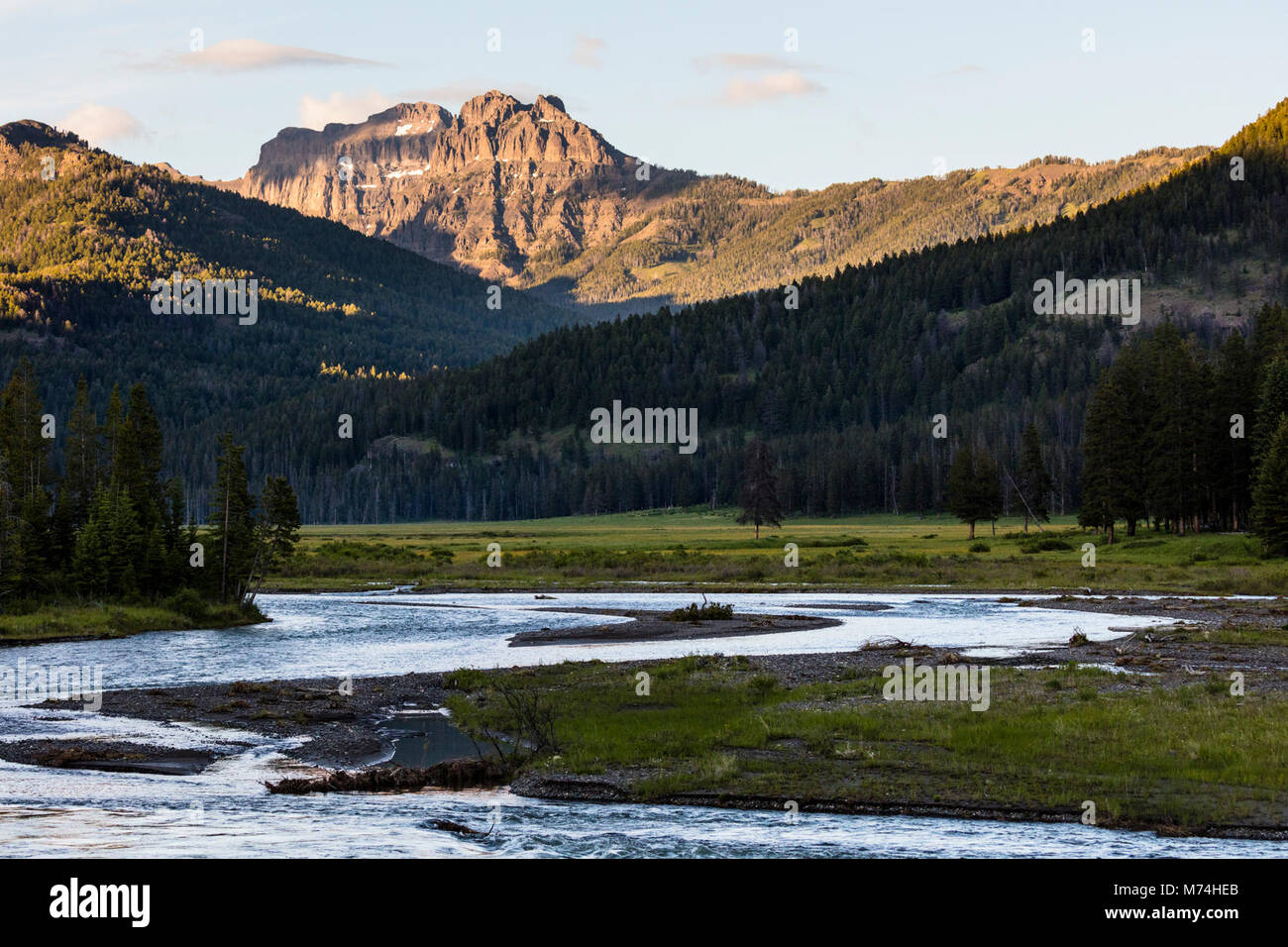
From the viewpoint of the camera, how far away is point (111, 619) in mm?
58188

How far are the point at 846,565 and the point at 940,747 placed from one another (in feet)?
225

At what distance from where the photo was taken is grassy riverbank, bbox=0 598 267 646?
2180 inches

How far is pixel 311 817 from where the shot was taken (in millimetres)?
22203

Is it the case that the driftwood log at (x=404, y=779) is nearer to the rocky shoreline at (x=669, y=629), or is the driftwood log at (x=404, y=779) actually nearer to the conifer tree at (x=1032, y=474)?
the rocky shoreline at (x=669, y=629)

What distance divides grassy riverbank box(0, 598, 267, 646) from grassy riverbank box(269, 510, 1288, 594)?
25.6 m

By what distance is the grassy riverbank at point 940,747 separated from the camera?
2280 cm

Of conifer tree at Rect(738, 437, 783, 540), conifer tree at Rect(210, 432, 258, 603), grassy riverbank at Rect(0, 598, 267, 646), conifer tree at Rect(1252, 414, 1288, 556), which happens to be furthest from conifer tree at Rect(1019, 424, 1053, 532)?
grassy riverbank at Rect(0, 598, 267, 646)

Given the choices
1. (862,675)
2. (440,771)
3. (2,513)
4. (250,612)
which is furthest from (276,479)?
(440,771)

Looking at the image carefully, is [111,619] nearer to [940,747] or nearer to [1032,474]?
[940,747]

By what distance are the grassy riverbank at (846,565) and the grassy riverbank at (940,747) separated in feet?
146

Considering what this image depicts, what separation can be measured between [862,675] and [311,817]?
2143cm

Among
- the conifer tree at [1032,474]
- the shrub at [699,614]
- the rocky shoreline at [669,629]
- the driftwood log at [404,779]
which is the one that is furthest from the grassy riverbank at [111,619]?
the conifer tree at [1032,474]

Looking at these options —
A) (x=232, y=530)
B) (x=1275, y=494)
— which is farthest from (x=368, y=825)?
(x=1275, y=494)
